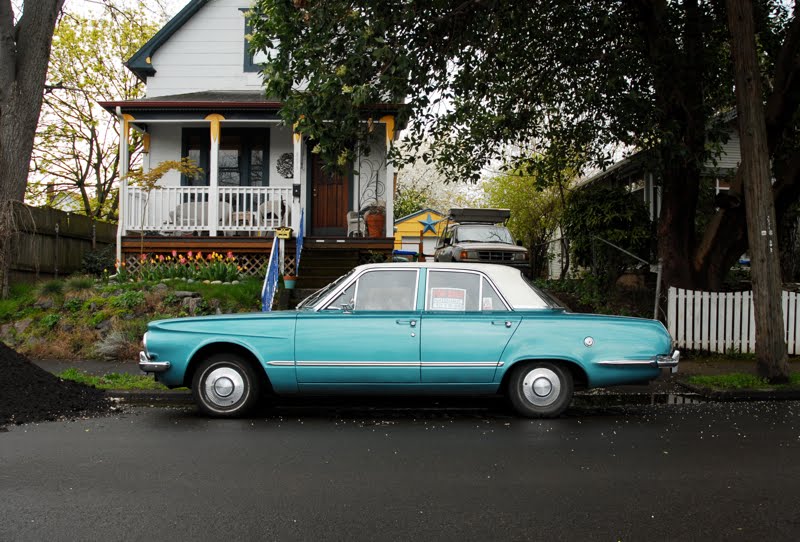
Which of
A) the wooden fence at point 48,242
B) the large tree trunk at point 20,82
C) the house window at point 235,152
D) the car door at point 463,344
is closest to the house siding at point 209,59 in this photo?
the house window at point 235,152

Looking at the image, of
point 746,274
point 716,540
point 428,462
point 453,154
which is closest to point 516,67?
point 453,154

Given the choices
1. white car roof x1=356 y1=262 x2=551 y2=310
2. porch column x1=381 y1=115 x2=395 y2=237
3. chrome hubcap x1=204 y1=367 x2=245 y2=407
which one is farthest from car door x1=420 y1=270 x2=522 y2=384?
porch column x1=381 y1=115 x2=395 y2=237

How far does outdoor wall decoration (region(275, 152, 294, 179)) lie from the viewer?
779 inches

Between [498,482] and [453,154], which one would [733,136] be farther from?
[498,482]

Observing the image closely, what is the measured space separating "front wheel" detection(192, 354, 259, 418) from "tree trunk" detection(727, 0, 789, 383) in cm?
671

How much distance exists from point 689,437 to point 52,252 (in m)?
15.4

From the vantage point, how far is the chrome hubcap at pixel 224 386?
7.60 metres

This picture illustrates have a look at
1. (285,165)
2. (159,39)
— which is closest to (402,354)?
(285,165)

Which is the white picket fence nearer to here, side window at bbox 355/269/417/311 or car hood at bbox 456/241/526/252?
car hood at bbox 456/241/526/252

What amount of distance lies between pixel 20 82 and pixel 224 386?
1226 cm

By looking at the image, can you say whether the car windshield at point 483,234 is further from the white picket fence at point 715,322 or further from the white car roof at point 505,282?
the white car roof at point 505,282

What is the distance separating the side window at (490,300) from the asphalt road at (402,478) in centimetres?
117

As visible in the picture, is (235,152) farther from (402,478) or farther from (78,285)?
(402,478)

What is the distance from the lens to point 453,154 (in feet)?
50.0
